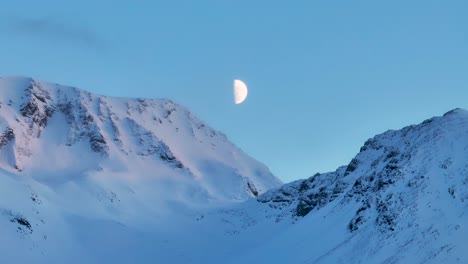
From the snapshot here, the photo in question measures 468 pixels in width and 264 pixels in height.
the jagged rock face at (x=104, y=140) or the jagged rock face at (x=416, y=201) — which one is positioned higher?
the jagged rock face at (x=104, y=140)

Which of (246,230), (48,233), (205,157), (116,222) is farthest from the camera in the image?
(205,157)

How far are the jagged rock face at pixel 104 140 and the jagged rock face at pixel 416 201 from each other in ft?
146

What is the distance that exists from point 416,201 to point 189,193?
55767 mm

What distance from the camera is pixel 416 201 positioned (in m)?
29.5

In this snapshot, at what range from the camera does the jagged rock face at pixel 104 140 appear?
77.3m

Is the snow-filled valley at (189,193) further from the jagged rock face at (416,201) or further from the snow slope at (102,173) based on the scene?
the snow slope at (102,173)

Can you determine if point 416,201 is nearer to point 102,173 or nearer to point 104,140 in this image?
point 102,173

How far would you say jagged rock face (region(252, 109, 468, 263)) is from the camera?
2548cm

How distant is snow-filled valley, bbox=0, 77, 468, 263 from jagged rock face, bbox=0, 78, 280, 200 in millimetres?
316

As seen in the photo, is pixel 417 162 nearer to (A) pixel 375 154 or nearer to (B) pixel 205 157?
(A) pixel 375 154

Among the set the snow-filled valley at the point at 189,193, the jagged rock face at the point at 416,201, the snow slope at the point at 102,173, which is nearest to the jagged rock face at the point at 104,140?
the snow slope at the point at 102,173

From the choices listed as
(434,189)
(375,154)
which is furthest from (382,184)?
(375,154)

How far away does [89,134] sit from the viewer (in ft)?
284

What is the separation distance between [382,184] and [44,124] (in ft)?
214
